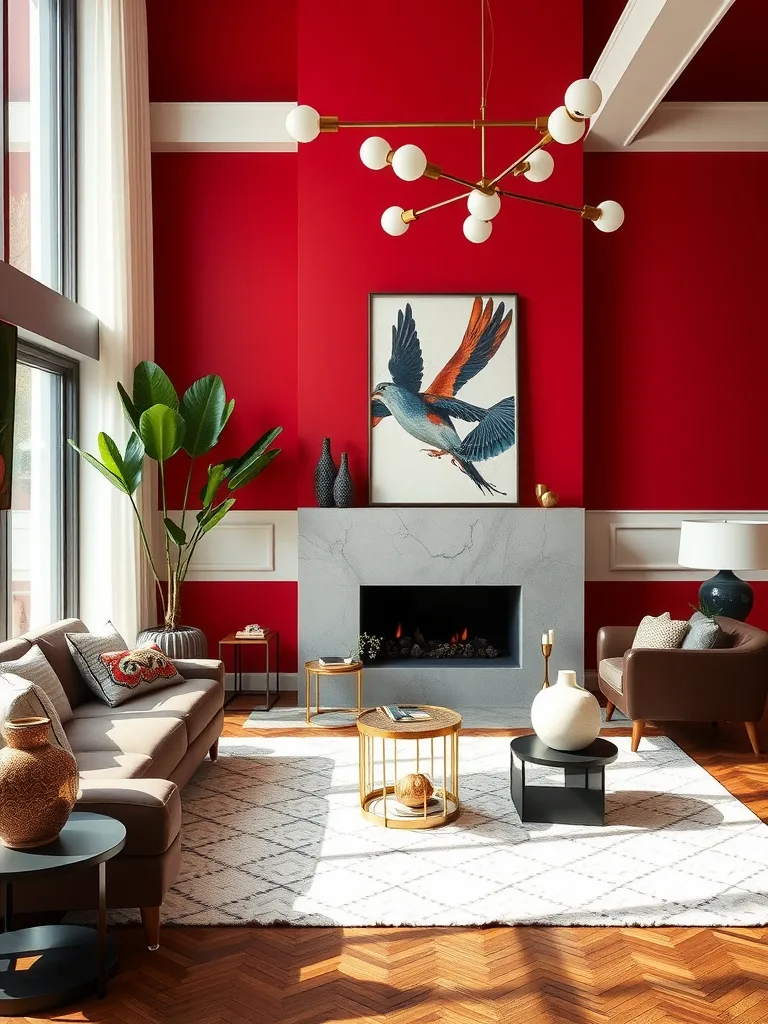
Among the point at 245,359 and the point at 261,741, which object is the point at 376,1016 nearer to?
the point at 261,741

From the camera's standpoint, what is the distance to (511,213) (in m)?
6.23

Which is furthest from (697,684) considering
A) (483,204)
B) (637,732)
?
(483,204)

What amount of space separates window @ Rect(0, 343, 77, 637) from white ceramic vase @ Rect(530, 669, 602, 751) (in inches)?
105

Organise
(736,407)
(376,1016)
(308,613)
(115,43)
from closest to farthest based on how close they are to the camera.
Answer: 1. (376,1016)
2. (115,43)
3. (308,613)
4. (736,407)

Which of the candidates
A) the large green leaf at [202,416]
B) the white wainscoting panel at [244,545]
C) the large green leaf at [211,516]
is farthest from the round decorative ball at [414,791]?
the white wainscoting panel at [244,545]

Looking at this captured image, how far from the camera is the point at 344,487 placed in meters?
6.11

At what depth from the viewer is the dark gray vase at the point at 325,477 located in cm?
614

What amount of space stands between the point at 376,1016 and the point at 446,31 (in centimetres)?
599

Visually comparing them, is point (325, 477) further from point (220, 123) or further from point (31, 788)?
point (31, 788)

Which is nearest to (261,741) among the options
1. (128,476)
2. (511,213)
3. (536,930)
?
(128,476)

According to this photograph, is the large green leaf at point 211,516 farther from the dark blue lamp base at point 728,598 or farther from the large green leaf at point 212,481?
the dark blue lamp base at point 728,598

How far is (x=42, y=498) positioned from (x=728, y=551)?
4.01 metres

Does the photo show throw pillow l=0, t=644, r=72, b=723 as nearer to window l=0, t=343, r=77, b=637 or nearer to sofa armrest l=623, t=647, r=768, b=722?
window l=0, t=343, r=77, b=637

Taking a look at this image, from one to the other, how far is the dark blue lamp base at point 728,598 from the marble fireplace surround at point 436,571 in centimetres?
85
